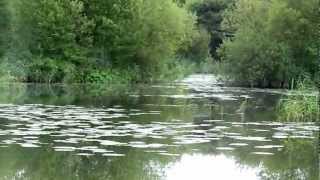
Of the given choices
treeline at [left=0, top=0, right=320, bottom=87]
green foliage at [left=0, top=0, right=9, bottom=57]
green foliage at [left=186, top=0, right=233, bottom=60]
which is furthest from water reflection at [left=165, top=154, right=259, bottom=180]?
green foliage at [left=186, top=0, right=233, bottom=60]

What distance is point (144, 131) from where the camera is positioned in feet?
44.5

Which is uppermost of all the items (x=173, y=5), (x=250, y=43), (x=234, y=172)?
(x=173, y=5)

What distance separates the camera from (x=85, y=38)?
3628cm

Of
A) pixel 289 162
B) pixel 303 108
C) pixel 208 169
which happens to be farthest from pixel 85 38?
pixel 208 169

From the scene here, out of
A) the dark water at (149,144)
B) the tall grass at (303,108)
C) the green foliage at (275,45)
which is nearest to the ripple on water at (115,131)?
the dark water at (149,144)

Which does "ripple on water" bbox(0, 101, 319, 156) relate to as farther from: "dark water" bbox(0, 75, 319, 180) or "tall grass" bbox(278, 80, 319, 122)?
"tall grass" bbox(278, 80, 319, 122)

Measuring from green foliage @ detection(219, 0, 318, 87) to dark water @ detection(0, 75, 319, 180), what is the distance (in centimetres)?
1558

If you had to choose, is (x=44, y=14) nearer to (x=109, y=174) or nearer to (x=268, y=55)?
(x=268, y=55)

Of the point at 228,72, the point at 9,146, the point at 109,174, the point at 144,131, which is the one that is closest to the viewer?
the point at 109,174

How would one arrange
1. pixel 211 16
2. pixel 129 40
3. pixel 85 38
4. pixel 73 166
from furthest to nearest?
pixel 211 16
pixel 129 40
pixel 85 38
pixel 73 166

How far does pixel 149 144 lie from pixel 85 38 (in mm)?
25202

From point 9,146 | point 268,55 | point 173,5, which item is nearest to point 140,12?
point 173,5

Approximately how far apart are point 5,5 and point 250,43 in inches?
545

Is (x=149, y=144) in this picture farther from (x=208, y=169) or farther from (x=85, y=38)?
(x=85, y=38)
